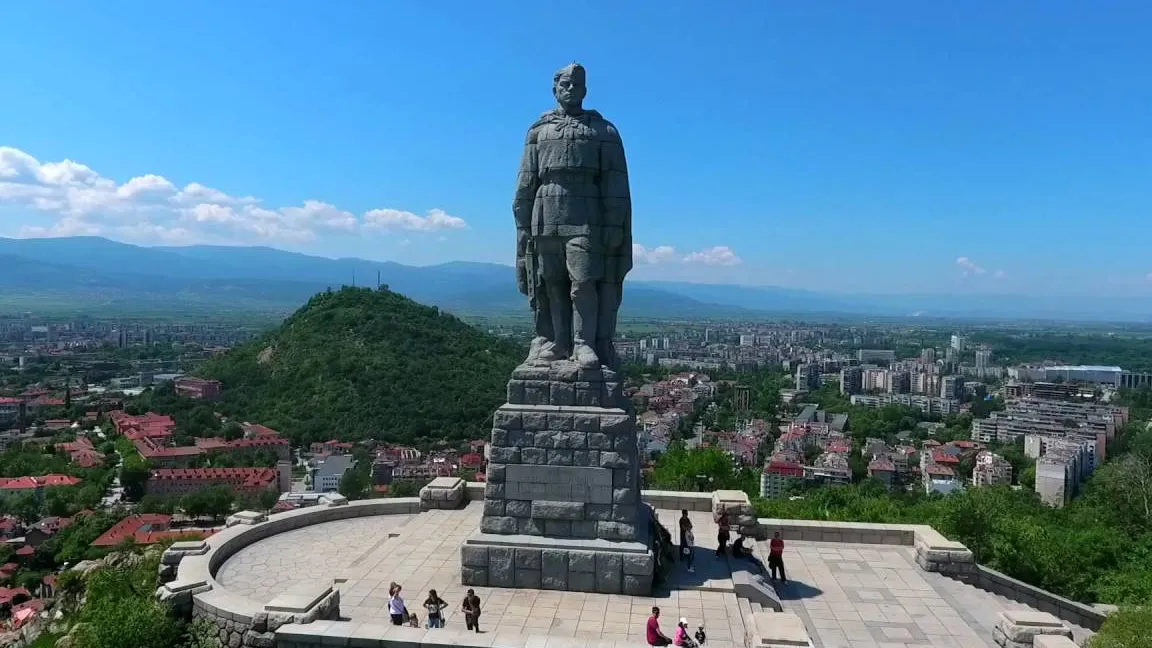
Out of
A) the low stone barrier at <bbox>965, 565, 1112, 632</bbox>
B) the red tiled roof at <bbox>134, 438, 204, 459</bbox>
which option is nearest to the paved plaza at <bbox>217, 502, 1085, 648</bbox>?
the low stone barrier at <bbox>965, 565, 1112, 632</bbox>

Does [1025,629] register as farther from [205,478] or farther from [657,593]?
[205,478]

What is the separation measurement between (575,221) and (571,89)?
182cm

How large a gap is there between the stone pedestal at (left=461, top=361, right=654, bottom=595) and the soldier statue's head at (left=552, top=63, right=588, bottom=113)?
3.57 m

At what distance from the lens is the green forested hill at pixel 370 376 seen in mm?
58219

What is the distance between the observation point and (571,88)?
10602 mm

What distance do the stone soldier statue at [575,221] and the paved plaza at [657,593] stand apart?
3144 mm

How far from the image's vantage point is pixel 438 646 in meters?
7.66

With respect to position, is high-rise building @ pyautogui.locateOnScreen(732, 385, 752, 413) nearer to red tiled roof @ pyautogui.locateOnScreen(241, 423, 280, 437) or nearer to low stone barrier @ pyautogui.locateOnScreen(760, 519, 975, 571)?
red tiled roof @ pyautogui.locateOnScreen(241, 423, 280, 437)

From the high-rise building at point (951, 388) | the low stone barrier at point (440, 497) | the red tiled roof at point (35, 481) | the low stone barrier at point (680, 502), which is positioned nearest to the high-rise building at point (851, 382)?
the high-rise building at point (951, 388)

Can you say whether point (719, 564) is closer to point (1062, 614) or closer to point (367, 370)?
point (1062, 614)

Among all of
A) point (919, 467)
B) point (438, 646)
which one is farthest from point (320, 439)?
point (438, 646)

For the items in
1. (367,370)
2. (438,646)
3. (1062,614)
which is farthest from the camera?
(367,370)

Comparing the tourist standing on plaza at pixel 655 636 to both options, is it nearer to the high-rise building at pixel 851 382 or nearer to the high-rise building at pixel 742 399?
the high-rise building at pixel 742 399

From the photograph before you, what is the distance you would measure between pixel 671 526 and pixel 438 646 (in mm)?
6421
